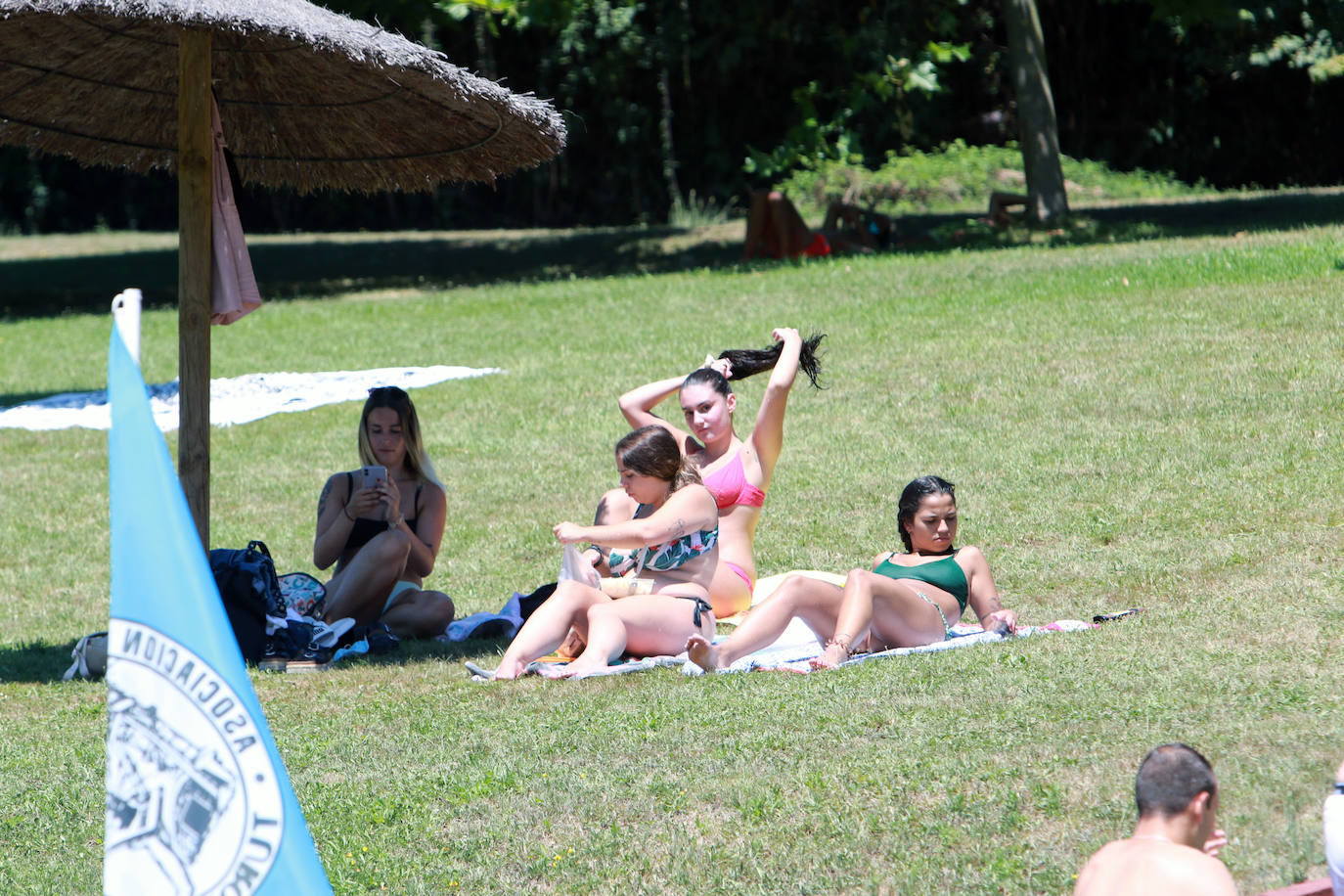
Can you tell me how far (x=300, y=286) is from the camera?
68.8 feet

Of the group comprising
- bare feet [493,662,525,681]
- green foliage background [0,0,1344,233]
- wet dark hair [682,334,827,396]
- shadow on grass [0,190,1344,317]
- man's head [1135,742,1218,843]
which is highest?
green foliage background [0,0,1344,233]

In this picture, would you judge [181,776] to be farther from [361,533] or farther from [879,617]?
[361,533]

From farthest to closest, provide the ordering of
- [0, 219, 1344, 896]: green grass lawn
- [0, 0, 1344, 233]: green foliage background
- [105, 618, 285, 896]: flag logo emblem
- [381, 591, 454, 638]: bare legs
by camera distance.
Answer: [0, 0, 1344, 233]: green foliage background, [381, 591, 454, 638]: bare legs, [0, 219, 1344, 896]: green grass lawn, [105, 618, 285, 896]: flag logo emblem

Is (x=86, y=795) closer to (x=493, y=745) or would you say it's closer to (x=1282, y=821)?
(x=493, y=745)

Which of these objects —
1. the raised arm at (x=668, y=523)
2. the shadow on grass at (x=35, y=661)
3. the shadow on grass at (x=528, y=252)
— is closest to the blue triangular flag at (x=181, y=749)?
the raised arm at (x=668, y=523)

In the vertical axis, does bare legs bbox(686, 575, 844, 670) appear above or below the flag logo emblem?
below

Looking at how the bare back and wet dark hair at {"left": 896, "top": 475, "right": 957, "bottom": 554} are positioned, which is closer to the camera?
the bare back

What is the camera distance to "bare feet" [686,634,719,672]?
536cm

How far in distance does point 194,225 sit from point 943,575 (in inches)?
128

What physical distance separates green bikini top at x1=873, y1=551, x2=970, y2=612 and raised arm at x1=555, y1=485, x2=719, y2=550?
2.69ft

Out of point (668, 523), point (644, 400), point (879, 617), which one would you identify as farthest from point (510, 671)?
point (644, 400)

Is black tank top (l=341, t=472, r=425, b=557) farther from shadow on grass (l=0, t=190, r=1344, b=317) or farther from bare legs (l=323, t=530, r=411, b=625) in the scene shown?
shadow on grass (l=0, t=190, r=1344, b=317)

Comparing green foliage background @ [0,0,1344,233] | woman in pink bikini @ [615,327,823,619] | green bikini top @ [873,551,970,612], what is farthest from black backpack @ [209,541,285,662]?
green foliage background @ [0,0,1344,233]

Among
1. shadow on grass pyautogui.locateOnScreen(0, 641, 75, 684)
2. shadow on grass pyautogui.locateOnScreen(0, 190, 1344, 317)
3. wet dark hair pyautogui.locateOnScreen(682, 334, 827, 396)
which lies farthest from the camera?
shadow on grass pyautogui.locateOnScreen(0, 190, 1344, 317)
